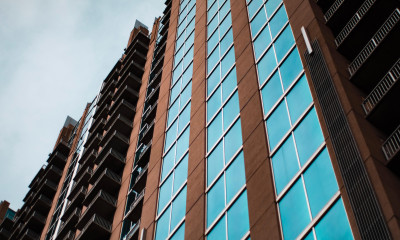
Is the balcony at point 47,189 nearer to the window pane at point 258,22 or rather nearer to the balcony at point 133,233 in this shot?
the balcony at point 133,233

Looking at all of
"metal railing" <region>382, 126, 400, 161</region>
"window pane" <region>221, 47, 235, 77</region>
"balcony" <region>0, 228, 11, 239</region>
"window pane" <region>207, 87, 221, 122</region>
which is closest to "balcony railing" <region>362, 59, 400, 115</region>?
"metal railing" <region>382, 126, 400, 161</region>

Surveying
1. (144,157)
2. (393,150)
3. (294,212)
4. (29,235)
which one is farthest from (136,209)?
(29,235)

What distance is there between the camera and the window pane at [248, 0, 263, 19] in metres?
33.9

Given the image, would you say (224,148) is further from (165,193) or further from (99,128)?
(99,128)

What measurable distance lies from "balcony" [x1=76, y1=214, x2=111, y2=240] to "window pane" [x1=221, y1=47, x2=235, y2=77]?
13.7m

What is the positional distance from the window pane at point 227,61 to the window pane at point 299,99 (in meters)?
8.48

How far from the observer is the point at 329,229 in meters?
17.6

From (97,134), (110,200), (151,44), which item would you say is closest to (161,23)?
(151,44)

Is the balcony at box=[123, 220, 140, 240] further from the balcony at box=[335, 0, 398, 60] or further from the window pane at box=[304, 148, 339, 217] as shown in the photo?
the balcony at box=[335, 0, 398, 60]

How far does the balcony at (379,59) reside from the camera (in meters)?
22.1

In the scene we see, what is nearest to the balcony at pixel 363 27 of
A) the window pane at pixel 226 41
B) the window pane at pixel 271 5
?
the window pane at pixel 271 5

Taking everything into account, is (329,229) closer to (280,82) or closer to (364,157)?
(364,157)

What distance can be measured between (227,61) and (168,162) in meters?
6.74

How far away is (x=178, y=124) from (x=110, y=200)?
30.8 ft
